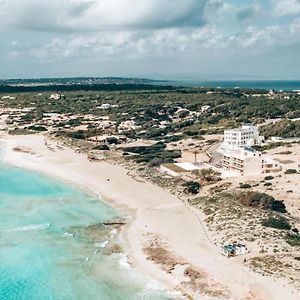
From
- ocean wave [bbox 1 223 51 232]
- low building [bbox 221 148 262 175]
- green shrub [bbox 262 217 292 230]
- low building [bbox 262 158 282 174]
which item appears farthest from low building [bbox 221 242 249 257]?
low building [bbox 262 158 282 174]

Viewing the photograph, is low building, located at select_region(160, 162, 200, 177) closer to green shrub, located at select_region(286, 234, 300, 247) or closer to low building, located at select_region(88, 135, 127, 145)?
low building, located at select_region(88, 135, 127, 145)

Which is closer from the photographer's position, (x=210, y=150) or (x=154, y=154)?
(x=154, y=154)

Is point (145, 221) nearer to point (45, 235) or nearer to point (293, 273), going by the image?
point (45, 235)

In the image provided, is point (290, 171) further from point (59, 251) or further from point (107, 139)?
point (107, 139)

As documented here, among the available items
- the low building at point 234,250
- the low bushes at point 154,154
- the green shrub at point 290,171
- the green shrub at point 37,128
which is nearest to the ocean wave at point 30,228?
the low building at point 234,250

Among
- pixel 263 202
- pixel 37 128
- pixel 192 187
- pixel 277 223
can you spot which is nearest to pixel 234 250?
pixel 277 223

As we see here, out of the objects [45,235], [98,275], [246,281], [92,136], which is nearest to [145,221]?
[45,235]
